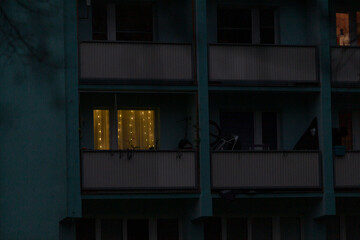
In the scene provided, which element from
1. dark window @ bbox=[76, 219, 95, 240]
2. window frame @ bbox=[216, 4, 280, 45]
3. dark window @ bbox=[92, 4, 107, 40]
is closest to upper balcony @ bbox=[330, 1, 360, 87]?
window frame @ bbox=[216, 4, 280, 45]

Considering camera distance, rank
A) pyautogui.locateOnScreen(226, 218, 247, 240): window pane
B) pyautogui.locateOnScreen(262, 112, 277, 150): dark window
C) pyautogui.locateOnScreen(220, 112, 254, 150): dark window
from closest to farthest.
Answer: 1. pyautogui.locateOnScreen(226, 218, 247, 240): window pane
2. pyautogui.locateOnScreen(220, 112, 254, 150): dark window
3. pyautogui.locateOnScreen(262, 112, 277, 150): dark window

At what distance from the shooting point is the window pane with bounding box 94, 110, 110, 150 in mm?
31734

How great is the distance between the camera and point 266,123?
32.9 m

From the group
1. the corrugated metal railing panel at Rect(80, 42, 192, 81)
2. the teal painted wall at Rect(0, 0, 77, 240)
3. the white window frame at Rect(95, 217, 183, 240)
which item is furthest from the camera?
the white window frame at Rect(95, 217, 183, 240)

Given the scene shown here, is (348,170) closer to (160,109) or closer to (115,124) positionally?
(160,109)

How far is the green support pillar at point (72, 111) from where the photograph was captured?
2983 cm

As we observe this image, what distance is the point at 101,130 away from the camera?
31906 millimetres

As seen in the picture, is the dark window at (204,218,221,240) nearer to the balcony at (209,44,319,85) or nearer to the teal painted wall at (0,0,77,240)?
the balcony at (209,44,319,85)

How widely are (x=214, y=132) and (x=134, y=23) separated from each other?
4.03 m

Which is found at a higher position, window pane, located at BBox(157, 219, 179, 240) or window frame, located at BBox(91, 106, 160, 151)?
window frame, located at BBox(91, 106, 160, 151)

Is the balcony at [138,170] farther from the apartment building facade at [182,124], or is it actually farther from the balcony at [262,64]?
the balcony at [262,64]

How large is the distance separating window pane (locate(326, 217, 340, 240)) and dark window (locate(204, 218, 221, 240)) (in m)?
3.32

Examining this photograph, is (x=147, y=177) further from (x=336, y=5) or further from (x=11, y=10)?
(x=336, y=5)

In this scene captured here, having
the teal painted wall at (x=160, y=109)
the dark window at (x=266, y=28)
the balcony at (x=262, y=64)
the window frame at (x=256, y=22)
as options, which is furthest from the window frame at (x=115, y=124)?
the dark window at (x=266, y=28)
